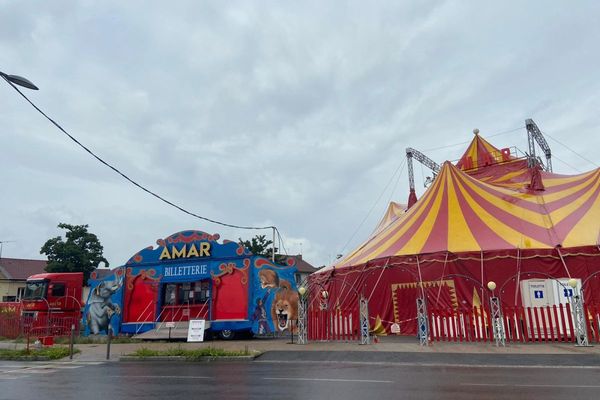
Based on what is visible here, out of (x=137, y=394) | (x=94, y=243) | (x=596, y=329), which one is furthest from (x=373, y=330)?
(x=94, y=243)

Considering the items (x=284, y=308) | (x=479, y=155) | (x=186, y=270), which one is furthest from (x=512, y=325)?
(x=479, y=155)

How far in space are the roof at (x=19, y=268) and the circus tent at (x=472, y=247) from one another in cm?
3831

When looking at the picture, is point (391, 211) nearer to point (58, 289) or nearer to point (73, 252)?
point (58, 289)

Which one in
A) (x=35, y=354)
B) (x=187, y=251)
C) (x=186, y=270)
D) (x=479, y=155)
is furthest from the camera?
(x=479, y=155)

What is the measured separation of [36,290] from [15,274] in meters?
25.7

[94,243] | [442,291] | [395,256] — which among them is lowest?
[442,291]

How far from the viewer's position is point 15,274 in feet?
148

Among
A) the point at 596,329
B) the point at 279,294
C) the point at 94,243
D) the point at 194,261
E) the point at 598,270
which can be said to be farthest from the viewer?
the point at 94,243

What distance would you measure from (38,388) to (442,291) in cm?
1292

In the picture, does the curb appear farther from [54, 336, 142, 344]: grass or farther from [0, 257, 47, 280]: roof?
[0, 257, 47, 280]: roof

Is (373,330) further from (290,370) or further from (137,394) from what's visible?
(137,394)

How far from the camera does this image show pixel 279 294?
19047 mm

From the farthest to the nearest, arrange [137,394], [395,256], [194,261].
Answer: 1. [194,261]
2. [395,256]
3. [137,394]

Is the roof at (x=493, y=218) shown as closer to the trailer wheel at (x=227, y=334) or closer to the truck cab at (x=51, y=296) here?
the trailer wheel at (x=227, y=334)
